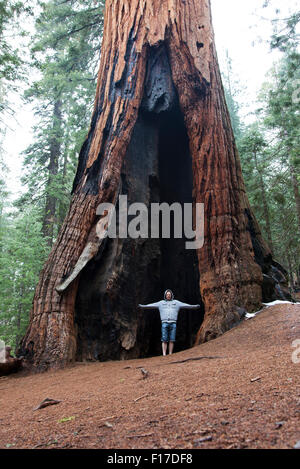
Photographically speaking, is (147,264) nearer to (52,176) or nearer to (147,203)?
(147,203)

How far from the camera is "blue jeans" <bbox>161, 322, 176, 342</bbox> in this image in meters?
6.21

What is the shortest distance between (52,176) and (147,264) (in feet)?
23.5

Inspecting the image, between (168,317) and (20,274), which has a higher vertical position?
(20,274)

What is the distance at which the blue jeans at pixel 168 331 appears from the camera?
20.4 feet

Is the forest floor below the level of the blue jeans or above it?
above

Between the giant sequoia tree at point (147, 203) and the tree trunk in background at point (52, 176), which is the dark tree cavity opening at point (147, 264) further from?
the tree trunk in background at point (52, 176)

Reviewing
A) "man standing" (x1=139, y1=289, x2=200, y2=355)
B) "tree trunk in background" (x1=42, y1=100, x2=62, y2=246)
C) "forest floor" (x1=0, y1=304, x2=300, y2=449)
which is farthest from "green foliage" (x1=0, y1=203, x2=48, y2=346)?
"forest floor" (x1=0, y1=304, x2=300, y2=449)

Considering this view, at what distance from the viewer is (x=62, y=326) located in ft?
18.7

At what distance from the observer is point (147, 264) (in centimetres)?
785

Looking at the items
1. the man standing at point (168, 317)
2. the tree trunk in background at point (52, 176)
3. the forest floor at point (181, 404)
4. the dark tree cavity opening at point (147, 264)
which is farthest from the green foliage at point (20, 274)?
the forest floor at point (181, 404)

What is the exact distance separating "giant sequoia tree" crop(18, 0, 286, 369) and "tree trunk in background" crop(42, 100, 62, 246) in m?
5.70

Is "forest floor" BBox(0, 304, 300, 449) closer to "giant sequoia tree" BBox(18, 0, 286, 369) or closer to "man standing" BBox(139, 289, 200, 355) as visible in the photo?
"giant sequoia tree" BBox(18, 0, 286, 369)

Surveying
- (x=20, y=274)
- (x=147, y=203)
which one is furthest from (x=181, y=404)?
(x=20, y=274)
